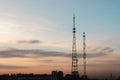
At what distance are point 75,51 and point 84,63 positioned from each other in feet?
53.2

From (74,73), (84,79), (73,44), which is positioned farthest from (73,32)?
(84,79)

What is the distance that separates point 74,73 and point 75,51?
9411mm

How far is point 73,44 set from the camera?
373 feet

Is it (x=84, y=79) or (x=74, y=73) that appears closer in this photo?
(x=74, y=73)

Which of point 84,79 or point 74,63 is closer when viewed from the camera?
point 74,63

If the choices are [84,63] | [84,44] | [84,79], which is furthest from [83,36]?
[84,79]

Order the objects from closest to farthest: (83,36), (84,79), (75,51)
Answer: (75,51) → (83,36) → (84,79)

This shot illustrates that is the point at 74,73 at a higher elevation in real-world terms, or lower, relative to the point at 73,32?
lower

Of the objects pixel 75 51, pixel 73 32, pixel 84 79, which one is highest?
pixel 73 32

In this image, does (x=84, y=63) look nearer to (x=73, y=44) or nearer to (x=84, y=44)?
(x=84, y=44)

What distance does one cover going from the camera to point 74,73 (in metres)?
116

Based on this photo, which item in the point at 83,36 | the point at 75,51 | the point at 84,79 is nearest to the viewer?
the point at 75,51

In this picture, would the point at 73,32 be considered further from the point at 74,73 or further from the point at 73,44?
the point at 74,73

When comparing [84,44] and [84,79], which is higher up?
[84,44]
